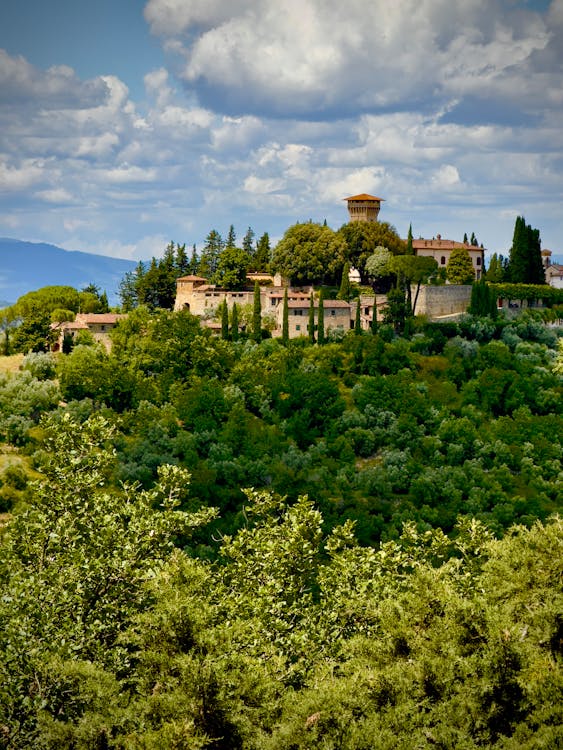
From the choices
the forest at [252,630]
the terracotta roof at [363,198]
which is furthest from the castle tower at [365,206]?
the forest at [252,630]

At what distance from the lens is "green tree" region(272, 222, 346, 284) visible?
74438mm

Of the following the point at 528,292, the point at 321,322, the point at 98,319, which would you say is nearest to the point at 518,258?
the point at 528,292

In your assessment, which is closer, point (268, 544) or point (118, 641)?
point (118, 641)

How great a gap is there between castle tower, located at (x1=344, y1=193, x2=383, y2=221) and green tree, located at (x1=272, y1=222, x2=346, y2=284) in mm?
9896

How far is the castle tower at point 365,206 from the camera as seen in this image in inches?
3364

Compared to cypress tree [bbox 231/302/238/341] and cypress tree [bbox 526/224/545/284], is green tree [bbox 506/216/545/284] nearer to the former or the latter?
cypress tree [bbox 526/224/545/284]

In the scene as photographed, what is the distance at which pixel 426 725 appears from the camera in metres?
18.7

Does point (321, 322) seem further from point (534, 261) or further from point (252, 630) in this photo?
point (252, 630)

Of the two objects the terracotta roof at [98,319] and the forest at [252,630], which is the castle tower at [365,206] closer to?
the terracotta roof at [98,319]

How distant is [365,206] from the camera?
8550 cm

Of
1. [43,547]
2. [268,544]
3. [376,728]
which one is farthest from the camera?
[268,544]

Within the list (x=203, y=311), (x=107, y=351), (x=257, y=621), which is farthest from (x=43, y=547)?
(x=203, y=311)

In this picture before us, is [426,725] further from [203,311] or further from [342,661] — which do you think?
[203,311]

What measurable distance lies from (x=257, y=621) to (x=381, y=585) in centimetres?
383
